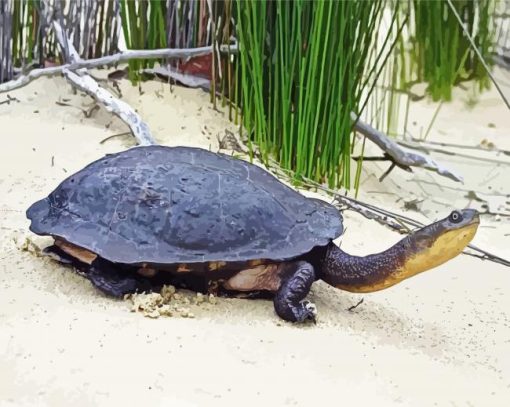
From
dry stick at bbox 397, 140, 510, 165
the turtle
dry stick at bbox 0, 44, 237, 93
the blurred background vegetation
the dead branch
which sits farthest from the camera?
dry stick at bbox 397, 140, 510, 165

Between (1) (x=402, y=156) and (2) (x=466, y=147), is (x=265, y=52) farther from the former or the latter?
(2) (x=466, y=147)

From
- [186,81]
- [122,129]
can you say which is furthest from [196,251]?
[186,81]

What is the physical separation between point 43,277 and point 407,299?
969 mm

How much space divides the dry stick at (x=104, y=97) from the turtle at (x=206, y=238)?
87 cm

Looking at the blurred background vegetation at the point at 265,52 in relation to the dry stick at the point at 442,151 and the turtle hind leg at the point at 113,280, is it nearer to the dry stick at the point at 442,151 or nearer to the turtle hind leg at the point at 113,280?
the dry stick at the point at 442,151

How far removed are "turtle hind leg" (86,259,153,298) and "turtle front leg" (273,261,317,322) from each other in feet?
1.04

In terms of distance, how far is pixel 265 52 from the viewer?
3.09 m

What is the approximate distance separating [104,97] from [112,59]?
0.60 ft

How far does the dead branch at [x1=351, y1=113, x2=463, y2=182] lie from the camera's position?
3375 millimetres

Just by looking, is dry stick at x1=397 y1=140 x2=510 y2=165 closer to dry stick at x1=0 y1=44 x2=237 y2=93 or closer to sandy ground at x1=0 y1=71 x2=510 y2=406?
dry stick at x1=0 y1=44 x2=237 y2=93

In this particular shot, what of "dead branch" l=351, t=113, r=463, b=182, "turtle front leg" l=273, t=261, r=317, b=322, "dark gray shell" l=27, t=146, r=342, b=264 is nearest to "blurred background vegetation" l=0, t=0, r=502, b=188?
"dead branch" l=351, t=113, r=463, b=182

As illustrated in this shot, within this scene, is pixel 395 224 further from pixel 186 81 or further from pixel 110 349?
pixel 110 349

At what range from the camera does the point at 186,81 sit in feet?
11.3

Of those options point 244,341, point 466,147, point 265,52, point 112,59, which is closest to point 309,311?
point 244,341
